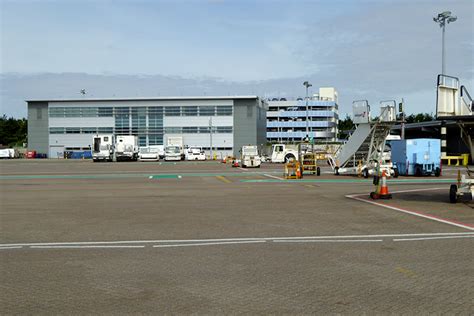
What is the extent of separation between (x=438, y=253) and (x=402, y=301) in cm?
284

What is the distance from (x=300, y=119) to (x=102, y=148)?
288ft

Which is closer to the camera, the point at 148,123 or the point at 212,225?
the point at 212,225

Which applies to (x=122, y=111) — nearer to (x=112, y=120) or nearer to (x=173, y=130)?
(x=112, y=120)

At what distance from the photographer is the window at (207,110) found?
3740 inches

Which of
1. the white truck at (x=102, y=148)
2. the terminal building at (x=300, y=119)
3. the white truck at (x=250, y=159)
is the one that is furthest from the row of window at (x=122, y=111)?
the white truck at (x=250, y=159)

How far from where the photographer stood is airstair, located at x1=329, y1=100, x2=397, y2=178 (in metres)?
28.3

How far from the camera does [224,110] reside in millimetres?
94812

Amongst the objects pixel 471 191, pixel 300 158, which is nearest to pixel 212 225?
pixel 471 191

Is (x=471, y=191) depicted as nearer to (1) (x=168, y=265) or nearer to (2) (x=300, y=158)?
(1) (x=168, y=265)

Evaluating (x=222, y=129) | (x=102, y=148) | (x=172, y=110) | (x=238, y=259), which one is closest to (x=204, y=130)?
(x=222, y=129)

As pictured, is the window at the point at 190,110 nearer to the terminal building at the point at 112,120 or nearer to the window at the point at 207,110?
the terminal building at the point at 112,120

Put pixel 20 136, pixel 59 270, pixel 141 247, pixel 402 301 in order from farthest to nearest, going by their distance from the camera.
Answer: pixel 20 136, pixel 141 247, pixel 59 270, pixel 402 301

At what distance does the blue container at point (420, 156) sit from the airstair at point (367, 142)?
5.01ft

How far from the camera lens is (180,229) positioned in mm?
10711
